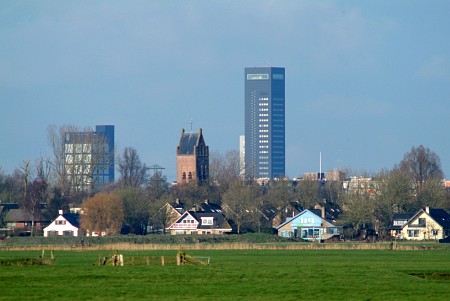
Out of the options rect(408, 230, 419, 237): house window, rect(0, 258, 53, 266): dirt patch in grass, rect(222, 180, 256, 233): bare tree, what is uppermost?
rect(222, 180, 256, 233): bare tree

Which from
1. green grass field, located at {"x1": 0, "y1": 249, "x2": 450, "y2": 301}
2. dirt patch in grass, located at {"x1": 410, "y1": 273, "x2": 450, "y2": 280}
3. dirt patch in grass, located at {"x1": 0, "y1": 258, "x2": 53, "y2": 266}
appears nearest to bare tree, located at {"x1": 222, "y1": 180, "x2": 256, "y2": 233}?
dirt patch in grass, located at {"x1": 0, "y1": 258, "x2": 53, "y2": 266}

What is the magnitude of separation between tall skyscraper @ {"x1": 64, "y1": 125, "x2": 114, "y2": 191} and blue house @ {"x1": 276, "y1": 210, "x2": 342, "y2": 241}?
29.1m

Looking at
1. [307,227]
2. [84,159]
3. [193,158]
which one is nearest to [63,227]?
[84,159]

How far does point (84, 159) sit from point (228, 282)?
103261mm

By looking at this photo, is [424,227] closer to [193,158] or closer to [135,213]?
[135,213]

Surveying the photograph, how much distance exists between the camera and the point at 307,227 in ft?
405

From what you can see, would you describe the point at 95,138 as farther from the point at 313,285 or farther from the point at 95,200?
the point at 313,285

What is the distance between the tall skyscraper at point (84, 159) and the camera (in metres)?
140

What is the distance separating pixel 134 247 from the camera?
8588 centimetres

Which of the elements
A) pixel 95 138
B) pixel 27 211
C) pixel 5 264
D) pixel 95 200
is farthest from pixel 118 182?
pixel 5 264

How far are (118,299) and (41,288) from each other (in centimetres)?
469

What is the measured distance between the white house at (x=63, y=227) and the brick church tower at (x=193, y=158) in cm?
5136

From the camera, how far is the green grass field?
123 feet

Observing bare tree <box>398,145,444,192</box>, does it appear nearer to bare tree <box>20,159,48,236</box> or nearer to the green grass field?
bare tree <box>20,159,48,236</box>
